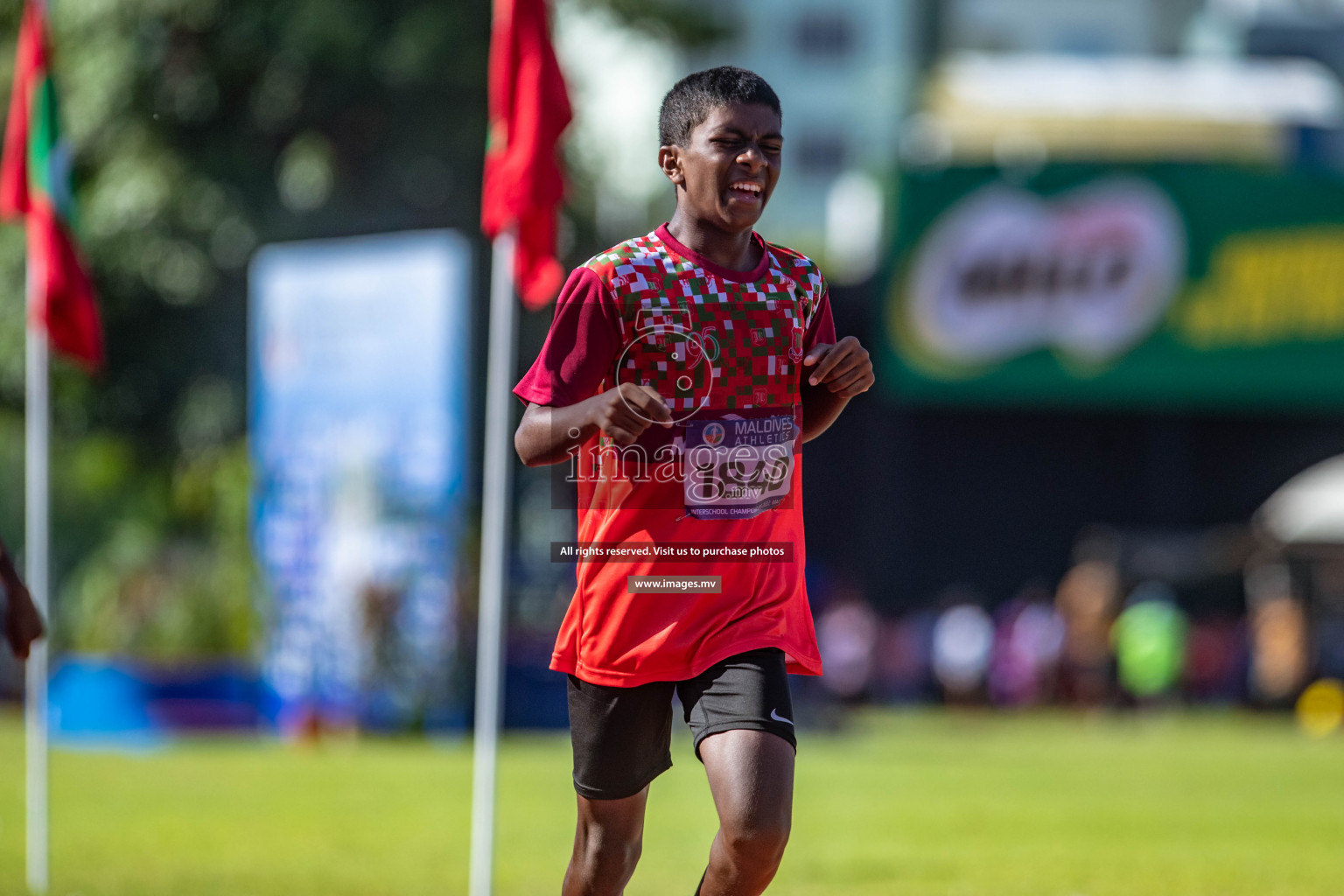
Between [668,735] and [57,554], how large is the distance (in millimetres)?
21868

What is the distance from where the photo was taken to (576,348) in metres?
4.70

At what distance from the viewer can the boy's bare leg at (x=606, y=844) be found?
15.9 ft

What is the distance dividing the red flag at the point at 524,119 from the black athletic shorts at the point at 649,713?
418cm

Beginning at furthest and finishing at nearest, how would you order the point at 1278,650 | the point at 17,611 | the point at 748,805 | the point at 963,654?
the point at 963,654 → the point at 1278,650 → the point at 17,611 → the point at 748,805

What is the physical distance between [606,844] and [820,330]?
1457 millimetres

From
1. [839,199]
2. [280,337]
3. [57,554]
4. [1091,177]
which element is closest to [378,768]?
[280,337]

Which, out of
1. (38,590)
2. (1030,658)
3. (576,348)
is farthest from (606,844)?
(1030,658)

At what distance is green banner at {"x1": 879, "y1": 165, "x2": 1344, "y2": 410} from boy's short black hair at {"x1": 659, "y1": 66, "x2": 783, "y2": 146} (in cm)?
2404

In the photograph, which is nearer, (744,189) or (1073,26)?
(744,189)

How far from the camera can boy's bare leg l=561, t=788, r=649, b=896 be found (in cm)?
484

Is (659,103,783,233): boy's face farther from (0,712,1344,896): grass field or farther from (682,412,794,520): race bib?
(0,712,1344,896): grass field

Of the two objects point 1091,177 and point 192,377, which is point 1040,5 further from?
point 192,377

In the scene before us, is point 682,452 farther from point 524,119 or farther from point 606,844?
point 524,119

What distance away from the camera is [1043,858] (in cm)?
1023
